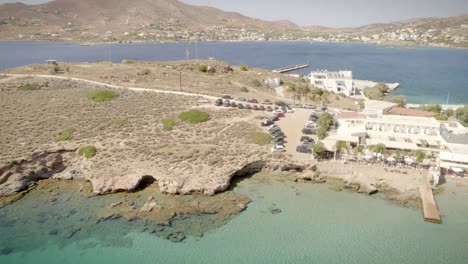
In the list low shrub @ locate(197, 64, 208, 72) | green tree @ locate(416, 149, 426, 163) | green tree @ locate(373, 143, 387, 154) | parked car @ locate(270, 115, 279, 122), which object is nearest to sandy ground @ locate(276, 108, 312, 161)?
parked car @ locate(270, 115, 279, 122)

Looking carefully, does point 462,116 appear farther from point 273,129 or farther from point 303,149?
point 273,129

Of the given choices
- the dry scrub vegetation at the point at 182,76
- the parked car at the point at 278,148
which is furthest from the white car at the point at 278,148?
the dry scrub vegetation at the point at 182,76

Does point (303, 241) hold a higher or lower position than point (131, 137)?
lower

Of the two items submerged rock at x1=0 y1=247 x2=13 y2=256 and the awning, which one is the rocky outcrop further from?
the awning

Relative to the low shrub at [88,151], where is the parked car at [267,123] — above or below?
above

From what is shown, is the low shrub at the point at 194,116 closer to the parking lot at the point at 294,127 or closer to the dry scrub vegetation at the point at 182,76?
the parking lot at the point at 294,127

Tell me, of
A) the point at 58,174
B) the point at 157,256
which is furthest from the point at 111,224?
the point at 58,174

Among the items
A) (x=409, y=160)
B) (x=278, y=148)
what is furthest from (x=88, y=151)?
(x=409, y=160)
